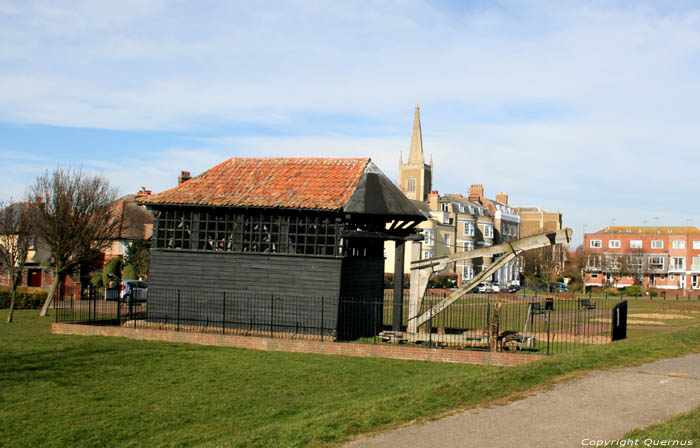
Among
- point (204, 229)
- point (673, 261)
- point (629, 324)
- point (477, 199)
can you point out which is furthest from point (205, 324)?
point (673, 261)

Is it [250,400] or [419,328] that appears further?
[419,328]

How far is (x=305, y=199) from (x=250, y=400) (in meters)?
10.3

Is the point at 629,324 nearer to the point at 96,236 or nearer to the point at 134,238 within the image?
the point at 96,236

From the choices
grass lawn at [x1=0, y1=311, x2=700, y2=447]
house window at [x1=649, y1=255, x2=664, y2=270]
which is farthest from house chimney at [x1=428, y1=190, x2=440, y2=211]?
grass lawn at [x1=0, y1=311, x2=700, y2=447]

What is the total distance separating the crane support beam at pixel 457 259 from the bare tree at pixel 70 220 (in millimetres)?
16573

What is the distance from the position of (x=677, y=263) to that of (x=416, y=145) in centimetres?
4541

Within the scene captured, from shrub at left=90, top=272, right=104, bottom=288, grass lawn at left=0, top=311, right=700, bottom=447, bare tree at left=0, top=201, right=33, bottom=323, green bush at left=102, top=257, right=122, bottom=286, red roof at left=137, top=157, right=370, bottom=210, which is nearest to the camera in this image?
grass lawn at left=0, top=311, right=700, bottom=447

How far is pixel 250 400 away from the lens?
13.0 metres

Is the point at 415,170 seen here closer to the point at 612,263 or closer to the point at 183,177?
the point at 612,263

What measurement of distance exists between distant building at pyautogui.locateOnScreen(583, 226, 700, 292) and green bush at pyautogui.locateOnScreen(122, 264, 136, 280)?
5591 cm

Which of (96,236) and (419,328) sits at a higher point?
(96,236)

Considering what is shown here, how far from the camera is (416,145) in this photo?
116000 millimetres

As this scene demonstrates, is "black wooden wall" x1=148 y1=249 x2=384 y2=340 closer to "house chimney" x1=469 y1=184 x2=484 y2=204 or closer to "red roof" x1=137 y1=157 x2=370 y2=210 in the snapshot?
"red roof" x1=137 y1=157 x2=370 y2=210

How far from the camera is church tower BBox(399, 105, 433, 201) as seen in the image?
115 meters
